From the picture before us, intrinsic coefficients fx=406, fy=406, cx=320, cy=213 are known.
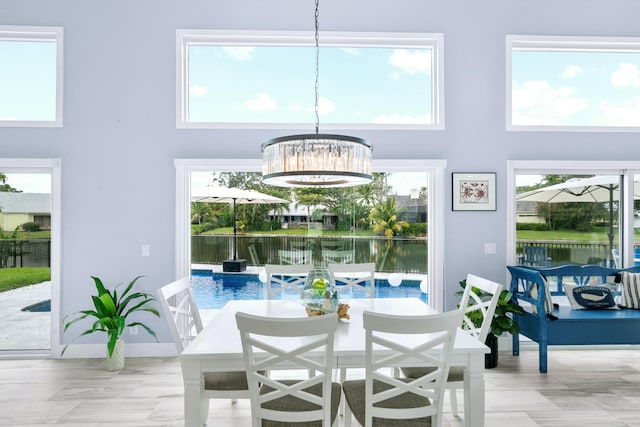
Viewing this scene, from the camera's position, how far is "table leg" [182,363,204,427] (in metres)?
1.93

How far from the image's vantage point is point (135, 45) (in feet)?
13.1

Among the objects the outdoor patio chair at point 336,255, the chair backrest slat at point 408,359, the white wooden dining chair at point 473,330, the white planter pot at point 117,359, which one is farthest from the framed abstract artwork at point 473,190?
the white planter pot at point 117,359

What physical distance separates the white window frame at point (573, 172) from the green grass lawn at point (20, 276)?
4697 mm

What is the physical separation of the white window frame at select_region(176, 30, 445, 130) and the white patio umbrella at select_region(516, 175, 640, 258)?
1264 mm

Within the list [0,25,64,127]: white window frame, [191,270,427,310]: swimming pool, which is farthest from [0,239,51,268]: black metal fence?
[191,270,427,310]: swimming pool

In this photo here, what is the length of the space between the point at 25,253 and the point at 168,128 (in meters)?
1.91

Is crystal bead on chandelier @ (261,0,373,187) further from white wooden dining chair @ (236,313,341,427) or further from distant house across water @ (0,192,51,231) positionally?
distant house across water @ (0,192,51,231)

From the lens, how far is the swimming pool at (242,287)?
14.1 ft

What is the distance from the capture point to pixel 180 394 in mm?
3088

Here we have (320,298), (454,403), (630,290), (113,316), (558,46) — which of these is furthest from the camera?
(558,46)

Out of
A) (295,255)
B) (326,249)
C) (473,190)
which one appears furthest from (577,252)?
(295,255)

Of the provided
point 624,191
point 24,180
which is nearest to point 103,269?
point 24,180

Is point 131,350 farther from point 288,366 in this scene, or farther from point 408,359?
point 408,359

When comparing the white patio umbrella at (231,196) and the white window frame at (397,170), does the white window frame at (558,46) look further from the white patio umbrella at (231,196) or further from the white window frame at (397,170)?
the white patio umbrella at (231,196)
